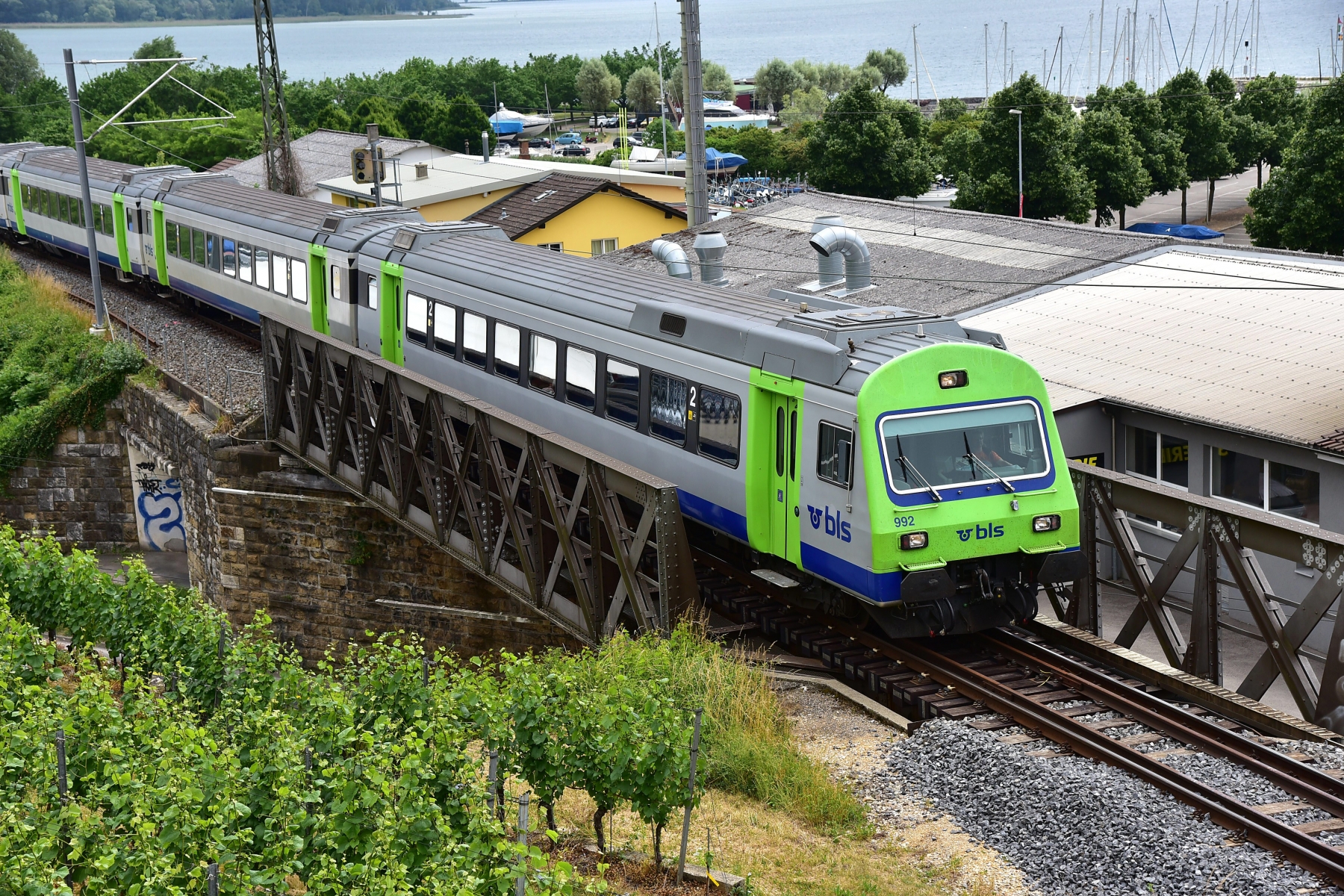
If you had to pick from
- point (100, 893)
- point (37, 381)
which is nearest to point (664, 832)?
point (100, 893)

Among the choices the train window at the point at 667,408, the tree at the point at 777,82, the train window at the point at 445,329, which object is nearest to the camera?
the train window at the point at 667,408

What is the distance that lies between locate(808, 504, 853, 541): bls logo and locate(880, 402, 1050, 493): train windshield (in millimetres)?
610

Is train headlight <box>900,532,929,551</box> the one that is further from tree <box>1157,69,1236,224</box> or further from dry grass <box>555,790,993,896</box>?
tree <box>1157,69,1236,224</box>

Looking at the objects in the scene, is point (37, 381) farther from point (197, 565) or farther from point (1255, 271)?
point (1255, 271)

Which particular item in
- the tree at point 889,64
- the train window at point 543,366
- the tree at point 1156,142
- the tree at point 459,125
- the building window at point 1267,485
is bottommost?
the building window at point 1267,485


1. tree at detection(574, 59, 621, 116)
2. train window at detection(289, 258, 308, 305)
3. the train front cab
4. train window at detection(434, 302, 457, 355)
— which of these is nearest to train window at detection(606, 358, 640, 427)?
the train front cab

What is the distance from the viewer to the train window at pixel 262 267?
2597cm

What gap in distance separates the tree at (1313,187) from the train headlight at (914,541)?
89.9ft

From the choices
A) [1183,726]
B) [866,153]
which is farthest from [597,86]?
[1183,726]

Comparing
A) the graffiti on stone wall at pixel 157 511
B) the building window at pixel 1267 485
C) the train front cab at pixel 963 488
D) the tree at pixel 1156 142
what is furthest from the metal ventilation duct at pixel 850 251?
the tree at pixel 1156 142

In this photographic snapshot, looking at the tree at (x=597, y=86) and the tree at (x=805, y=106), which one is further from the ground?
the tree at (x=597, y=86)

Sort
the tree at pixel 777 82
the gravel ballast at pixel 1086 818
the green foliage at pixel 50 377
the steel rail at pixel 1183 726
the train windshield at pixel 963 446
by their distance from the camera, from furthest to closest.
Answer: the tree at pixel 777 82, the green foliage at pixel 50 377, the train windshield at pixel 963 446, the steel rail at pixel 1183 726, the gravel ballast at pixel 1086 818

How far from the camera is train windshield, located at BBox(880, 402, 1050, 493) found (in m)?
12.3

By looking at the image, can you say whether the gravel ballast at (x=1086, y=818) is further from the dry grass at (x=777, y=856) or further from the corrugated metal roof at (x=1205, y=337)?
the corrugated metal roof at (x=1205, y=337)
